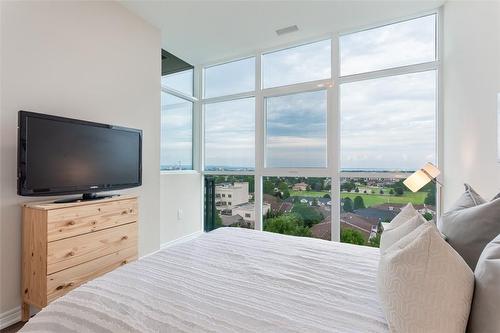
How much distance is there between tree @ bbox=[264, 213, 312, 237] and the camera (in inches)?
138

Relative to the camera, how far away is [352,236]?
3170 mm

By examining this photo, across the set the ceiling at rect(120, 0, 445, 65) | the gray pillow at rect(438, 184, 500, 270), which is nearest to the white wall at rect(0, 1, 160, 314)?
the ceiling at rect(120, 0, 445, 65)

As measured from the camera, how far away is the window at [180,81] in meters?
3.60

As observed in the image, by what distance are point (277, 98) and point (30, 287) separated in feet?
10.9

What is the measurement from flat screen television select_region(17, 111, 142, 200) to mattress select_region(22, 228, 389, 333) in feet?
3.74

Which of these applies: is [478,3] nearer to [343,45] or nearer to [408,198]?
[343,45]

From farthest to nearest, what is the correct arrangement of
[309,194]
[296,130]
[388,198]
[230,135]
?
[230,135] < [296,130] < [309,194] < [388,198]

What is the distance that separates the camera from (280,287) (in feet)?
3.69

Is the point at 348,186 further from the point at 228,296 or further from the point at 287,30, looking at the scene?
the point at 228,296

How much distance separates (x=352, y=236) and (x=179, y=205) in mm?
2466

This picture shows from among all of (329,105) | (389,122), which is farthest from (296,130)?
(389,122)

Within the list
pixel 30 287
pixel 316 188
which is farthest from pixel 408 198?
pixel 30 287

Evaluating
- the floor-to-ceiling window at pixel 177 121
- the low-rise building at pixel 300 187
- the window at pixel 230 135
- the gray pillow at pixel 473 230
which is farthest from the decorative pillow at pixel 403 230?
the floor-to-ceiling window at pixel 177 121

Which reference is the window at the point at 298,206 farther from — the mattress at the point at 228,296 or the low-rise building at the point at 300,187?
the mattress at the point at 228,296
